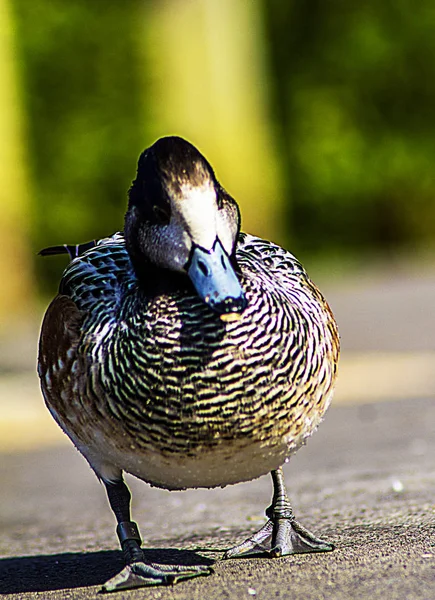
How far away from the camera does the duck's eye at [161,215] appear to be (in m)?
3.41

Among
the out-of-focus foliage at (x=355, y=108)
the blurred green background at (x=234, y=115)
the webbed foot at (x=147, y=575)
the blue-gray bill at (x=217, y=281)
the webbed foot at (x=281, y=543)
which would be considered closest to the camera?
the blue-gray bill at (x=217, y=281)

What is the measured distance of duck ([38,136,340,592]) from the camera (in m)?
3.37

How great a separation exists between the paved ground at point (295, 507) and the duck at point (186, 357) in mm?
358

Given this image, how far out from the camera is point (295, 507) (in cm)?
496

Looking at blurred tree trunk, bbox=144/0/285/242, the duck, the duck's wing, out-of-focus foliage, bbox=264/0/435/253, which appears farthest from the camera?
out-of-focus foliage, bbox=264/0/435/253

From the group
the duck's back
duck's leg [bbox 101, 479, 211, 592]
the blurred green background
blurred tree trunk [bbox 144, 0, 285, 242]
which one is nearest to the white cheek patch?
the duck's back

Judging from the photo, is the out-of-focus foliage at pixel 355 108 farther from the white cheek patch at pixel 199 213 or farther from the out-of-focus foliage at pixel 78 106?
the white cheek patch at pixel 199 213

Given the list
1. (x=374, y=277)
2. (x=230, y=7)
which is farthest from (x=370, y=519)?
(x=230, y=7)

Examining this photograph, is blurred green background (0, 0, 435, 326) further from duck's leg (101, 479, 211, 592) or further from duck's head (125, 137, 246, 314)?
duck's head (125, 137, 246, 314)

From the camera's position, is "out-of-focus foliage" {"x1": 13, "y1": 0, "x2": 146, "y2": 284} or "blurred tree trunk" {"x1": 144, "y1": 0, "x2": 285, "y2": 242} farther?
"out-of-focus foliage" {"x1": 13, "y1": 0, "x2": 146, "y2": 284}

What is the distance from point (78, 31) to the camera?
15.5 meters

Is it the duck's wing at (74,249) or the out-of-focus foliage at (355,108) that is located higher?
the duck's wing at (74,249)

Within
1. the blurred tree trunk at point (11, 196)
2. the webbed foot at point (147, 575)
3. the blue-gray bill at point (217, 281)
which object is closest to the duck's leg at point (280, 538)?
the webbed foot at point (147, 575)

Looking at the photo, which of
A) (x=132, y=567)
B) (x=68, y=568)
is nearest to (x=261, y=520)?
(x=68, y=568)
